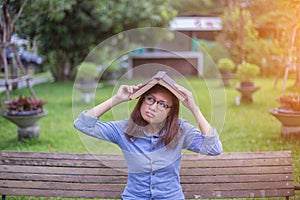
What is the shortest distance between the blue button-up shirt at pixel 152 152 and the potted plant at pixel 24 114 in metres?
3.40

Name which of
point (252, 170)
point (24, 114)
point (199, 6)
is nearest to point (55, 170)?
point (252, 170)

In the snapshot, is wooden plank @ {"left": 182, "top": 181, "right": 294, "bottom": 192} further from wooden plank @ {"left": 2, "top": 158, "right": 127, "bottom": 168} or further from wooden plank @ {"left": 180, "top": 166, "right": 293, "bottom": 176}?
wooden plank @ {"left": 2, "top": 158, "right": 127, "bottom": 168}

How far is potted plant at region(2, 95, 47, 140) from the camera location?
211 inches

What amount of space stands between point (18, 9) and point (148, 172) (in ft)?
18.1

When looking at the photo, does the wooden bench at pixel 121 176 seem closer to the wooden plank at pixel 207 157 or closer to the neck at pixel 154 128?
the wooden plank at pixel 207 157

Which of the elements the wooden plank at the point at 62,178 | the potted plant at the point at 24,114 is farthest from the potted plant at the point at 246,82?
the wooden plank at the point at 62,178

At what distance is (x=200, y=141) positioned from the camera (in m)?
2.25

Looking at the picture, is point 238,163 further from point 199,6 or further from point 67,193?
point 199,6

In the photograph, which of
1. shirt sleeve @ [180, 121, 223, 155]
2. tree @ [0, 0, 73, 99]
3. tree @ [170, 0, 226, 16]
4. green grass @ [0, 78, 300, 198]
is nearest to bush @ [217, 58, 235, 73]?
tree @ [170, 0, 226, 16]

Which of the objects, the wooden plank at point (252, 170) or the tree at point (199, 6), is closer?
the wooden plank at point (252, 170)

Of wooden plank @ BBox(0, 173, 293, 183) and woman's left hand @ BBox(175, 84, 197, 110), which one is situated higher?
woman's left hand @ BBox(175, 84, 197, 110)

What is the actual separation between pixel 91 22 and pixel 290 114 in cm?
965

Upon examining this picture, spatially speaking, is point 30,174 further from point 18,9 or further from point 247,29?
point 247,29

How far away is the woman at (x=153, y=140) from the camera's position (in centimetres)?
219
